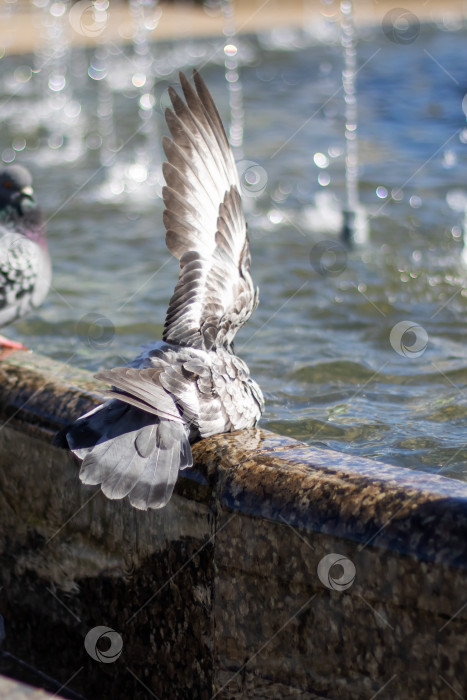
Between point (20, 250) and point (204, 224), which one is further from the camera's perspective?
point (20, 250)

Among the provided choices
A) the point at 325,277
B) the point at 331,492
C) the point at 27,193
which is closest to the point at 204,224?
the point at 331,492

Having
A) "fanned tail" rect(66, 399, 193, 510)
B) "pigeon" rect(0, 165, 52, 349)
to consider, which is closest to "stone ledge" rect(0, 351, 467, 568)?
"fanned tail" rect(66, 399, 193, 510)

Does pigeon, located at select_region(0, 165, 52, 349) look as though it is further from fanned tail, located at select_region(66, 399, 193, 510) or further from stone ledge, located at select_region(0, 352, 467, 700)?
fanned tail, located at select_region(66, 399, 193, 510)

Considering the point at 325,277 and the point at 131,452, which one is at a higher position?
the point at 325,277

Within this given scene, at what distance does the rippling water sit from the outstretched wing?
0.63 meters

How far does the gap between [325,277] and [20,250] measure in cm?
211

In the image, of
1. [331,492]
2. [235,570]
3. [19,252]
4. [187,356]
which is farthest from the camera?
[19,252]

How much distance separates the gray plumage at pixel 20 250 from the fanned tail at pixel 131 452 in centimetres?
167

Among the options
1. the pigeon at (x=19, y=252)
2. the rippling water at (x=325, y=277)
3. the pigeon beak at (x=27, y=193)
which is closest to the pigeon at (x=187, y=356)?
the rippling water at (x=325, y=277)

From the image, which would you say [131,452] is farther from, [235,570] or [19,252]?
[19,252]

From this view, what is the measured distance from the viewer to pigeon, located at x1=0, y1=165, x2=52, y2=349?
4219 millimetres

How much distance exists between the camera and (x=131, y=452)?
8.40 ft

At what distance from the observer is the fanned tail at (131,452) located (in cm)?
251

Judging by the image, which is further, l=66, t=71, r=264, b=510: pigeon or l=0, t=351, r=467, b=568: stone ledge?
l=66, t=71, r=264, b=510: pigeon
